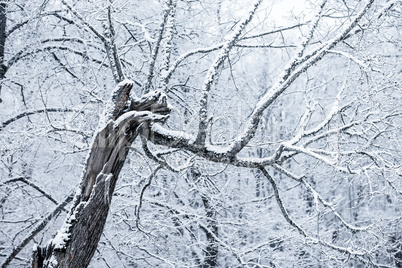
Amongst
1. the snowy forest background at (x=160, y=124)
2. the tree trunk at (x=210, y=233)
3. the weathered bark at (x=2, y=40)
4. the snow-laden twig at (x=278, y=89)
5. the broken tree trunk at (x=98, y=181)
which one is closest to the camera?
the broken tree trunk at (x=98, y=181)

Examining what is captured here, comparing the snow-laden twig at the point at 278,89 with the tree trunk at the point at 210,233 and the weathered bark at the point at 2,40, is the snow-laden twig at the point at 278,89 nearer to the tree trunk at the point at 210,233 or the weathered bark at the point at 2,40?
the tree trunk at the point at 210,233

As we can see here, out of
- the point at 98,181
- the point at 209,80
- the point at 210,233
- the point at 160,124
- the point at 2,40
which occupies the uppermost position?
the point at 2,40

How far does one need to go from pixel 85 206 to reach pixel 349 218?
36.2 feet

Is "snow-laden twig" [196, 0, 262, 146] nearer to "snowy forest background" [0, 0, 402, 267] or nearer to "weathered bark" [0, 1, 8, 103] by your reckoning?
"snowy forest background" [0, 0, 402, 267]

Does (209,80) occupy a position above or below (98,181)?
above

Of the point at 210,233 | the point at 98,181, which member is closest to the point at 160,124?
the point at 98,181

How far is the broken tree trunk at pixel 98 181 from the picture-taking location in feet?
10.1

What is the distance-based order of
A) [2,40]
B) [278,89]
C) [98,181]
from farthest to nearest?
[2,40], [278,89], [98,181]

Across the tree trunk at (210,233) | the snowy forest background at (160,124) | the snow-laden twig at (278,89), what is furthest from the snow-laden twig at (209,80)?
the tree trunk at (210,233)

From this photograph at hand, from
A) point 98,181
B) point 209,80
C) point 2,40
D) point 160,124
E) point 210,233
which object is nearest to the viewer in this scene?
point 98,181

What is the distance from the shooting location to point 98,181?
10.6ft

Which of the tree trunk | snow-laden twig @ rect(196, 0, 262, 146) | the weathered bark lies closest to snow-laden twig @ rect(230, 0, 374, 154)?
snow-laden twig @ rect(196, 0, 262, 146)

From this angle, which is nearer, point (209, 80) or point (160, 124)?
point (209, 80)

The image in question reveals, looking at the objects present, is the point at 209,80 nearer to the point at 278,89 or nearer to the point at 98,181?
the point at 278,89
